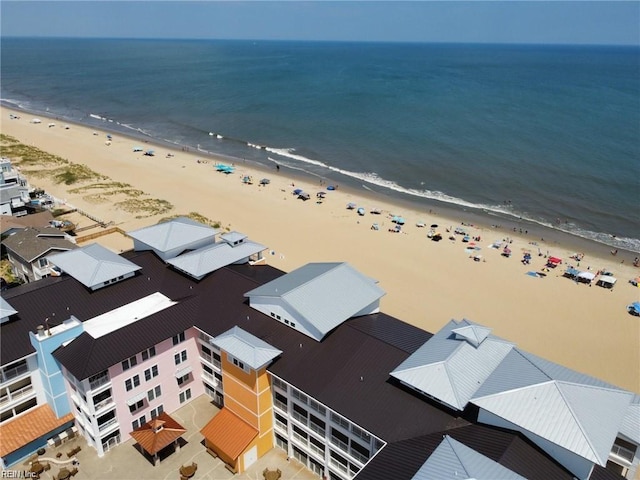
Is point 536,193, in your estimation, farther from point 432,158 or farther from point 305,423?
point 305,423

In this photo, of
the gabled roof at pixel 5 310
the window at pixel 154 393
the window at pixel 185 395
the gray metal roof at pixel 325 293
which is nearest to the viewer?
the gabled roof at pixel 5 310

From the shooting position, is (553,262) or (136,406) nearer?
(136,406)

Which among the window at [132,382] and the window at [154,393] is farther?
the window at [154,393]

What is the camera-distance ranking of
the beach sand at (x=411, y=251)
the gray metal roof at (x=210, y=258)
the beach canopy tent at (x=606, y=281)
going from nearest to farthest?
the gray metal roof at (x=210, y=258)
the beach sand at (x=411, y=251)
the beach canopy tent at (x=606, y=281)

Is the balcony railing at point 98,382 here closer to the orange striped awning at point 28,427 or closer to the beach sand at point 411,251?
the orange striped awning at point 28,427

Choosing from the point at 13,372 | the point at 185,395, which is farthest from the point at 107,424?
the point at 13,372

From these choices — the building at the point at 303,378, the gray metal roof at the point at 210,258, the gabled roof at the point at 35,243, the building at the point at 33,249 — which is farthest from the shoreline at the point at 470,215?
the building at the point at 33,249

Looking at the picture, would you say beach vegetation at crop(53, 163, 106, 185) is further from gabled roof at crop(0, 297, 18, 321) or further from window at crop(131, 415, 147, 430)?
window at crop(131, 415, 147, 430)

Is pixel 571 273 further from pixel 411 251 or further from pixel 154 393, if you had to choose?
pixel 154 393
